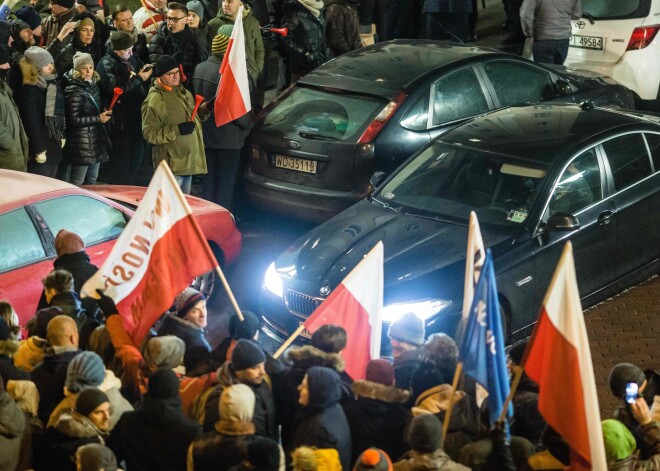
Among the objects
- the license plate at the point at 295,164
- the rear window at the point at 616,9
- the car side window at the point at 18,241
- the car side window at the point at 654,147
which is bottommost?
the license plate at the point at 295,164

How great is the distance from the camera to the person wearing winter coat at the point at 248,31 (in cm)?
1287

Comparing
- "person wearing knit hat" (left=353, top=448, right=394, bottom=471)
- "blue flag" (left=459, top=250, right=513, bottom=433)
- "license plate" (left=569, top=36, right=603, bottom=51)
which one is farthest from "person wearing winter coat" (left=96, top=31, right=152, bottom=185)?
"person wearing knit hat" (left=353, top=448, right=394, bottom=471)

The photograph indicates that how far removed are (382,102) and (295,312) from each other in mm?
3010

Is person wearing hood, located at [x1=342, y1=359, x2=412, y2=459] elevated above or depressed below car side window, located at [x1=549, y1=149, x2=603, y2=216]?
below

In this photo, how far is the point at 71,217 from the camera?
894 centimetres

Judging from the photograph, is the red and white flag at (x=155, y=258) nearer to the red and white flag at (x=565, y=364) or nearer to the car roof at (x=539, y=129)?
the red and white flag at (x=565, y=364)

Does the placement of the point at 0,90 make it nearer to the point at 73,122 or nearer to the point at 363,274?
the point at 73,122

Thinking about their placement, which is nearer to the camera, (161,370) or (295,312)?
(161,370)

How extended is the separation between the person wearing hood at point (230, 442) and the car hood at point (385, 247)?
2.92 m

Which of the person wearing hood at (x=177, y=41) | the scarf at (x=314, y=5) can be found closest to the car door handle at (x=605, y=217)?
the person wearing hood at (x=177, y=41)

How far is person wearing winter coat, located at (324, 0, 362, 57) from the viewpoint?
14969 mm

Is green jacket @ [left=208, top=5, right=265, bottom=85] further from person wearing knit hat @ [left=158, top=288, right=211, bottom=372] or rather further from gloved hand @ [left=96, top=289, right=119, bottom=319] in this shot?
gloved hand @ [left=96, top=289, right=119, bottom=319]

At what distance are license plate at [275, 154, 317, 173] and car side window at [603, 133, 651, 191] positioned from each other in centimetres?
272

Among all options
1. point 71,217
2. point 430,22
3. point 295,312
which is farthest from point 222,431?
point 430,22
